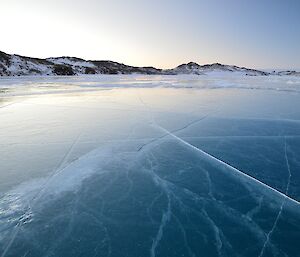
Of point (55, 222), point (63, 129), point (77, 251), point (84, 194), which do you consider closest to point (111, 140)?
point (63, 129)

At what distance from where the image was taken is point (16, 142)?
21.1 ft

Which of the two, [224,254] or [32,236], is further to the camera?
[32,236]

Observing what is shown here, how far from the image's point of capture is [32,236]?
3.04 metres

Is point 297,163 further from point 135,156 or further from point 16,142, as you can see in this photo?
point 16,142

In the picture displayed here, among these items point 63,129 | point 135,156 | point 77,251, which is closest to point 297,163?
point 135,156

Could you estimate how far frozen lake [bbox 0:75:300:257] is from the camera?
294 cm

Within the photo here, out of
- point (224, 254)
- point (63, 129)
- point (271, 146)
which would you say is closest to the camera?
point (224, 254)

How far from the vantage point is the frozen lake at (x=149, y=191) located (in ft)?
9.65

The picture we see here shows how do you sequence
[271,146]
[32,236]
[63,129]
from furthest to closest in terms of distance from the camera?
[63,129]
[271,146]
[32,236]

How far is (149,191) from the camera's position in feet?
13.4

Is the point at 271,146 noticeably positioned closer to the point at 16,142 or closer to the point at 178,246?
the point at 178,246

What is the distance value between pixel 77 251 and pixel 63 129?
5.47 m

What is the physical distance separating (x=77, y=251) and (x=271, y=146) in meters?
5.04

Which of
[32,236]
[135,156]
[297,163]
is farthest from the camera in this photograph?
[135,156]
